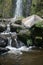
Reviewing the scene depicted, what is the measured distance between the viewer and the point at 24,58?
1329 centimetres

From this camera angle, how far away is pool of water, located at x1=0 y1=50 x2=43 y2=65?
1234 centimetres

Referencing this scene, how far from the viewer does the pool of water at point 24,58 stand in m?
12.3

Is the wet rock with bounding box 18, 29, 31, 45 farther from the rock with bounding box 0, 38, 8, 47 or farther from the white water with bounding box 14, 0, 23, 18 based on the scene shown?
the white water with bounding box 14, 0, 23, 18

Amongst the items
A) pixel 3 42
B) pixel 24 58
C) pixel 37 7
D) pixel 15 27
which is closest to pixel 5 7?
pixel 37 7

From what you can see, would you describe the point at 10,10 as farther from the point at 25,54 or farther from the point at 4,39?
the point at 25,54

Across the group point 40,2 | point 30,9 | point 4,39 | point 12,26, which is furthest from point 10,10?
point 4,39

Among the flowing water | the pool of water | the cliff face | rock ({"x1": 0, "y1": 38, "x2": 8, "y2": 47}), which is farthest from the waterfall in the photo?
the pool of water

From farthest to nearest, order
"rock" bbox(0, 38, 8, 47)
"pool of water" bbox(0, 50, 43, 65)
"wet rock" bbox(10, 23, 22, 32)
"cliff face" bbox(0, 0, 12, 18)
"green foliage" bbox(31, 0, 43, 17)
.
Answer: "cliff face" bbox(0, 0, 12, 18) < "green foliage" bbox(31, 0, 43, 17) < "wet rock" bbox(10, 23, 22, 32) < "rock" bbox(0, 38, 8, 47) < "pool of water" bbox(0, 50, 43, 65)

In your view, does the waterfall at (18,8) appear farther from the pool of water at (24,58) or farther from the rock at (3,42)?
the pool of water at (24,58)

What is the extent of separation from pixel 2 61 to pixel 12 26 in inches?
254

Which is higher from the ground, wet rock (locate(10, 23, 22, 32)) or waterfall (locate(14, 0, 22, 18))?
wet rock (locate(10, 23, 22, 32))

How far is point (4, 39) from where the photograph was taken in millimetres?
16391

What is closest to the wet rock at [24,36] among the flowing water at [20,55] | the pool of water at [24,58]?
the flowing water at [20,55]

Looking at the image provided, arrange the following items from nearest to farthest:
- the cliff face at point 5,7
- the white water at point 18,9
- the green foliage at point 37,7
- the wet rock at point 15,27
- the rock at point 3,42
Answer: the rock at point 3,42, the wet rock at point 15,27, the green foliage at point 37,7, the white water at point 18,9, the cliff face at point 5,7
